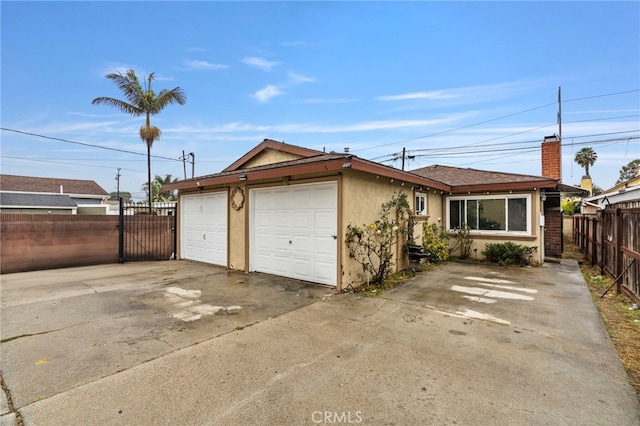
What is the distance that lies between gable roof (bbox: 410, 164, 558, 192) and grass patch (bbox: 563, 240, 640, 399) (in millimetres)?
3277

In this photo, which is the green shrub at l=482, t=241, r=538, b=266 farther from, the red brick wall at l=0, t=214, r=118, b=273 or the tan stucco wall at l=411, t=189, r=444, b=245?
the red brick wall at l=0, t=214, r=118, b=273

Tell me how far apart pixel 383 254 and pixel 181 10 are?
1005 cm

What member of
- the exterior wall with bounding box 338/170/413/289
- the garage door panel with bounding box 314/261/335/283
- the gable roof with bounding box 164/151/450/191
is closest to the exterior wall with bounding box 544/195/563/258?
the gable roof with bounding box 164/151/450/191

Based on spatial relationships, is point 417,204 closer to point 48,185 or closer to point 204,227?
point 204,227

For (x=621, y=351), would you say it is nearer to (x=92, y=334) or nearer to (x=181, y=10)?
(x=92, y=334)

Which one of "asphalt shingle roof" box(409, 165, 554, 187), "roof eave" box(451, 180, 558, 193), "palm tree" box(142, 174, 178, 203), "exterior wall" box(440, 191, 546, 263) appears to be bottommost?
"exterior wall" box(440, 191, 546, 263)

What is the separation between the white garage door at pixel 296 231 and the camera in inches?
260

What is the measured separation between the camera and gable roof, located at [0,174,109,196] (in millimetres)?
26641

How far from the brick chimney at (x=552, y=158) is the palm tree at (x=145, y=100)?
16629mm

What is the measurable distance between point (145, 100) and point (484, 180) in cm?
1574

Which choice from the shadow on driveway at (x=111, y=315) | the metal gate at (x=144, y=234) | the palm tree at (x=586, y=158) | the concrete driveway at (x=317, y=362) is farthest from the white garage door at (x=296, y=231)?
the palm tree at (x=586, y=158)

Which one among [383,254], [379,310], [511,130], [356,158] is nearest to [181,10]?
[356,158]

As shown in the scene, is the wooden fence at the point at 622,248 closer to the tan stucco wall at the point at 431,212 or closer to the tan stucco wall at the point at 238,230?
the tan stucco wall at the point at 431,212

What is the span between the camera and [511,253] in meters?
9.54
